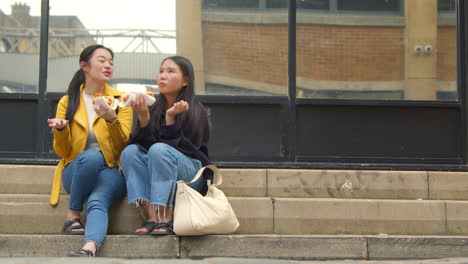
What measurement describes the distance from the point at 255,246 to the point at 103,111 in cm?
139

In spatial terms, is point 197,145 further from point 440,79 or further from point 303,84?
point 440,79

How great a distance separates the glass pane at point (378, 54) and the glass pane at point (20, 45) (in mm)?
2470

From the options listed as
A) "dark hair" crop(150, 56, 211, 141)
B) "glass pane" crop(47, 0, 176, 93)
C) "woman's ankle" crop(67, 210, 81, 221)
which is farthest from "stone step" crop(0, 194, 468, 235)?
"glass pane" crop(47, 0, 176, 93)

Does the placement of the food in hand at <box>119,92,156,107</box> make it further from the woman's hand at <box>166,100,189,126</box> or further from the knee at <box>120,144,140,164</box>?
the knee at <box>120,144,140,164</box>

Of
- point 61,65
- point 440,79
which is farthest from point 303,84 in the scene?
point 61,65

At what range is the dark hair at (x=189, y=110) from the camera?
5.07m

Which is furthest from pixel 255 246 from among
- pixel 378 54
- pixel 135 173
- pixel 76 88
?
pixel 378 54

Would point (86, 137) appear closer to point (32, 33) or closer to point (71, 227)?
point (71, 227)

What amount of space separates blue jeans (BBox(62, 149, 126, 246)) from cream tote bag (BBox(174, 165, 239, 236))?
0.51m

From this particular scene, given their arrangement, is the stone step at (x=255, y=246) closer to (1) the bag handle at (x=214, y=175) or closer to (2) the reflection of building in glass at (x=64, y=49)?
(1) the bag handle at (x=214, y=175)

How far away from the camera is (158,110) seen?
5219 mm

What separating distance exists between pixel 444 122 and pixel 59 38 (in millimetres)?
3705

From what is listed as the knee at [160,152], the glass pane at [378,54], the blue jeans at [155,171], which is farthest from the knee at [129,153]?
the glass pane at [378,54]

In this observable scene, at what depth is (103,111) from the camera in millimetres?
4742
